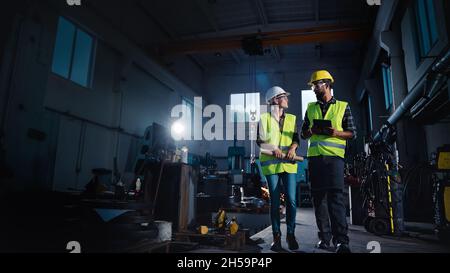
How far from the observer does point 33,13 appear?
3.74 m

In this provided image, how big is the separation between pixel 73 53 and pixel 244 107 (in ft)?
22.1

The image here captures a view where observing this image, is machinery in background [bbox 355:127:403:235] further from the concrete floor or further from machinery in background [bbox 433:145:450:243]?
machinery in background [bbox 433:145:450:243]

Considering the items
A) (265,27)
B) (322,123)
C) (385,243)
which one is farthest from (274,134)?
(265,27)


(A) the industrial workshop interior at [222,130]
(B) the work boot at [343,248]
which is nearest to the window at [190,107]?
(A) the industrial workshop interior at [222,130]

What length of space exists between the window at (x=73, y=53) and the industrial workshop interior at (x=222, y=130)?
0.03 m

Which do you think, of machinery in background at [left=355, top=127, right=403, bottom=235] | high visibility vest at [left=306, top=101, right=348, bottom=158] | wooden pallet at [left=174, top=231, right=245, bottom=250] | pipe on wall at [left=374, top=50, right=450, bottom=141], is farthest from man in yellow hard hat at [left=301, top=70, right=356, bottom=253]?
pipe on wall at [left=374, top=50, right=450, bottom=141]

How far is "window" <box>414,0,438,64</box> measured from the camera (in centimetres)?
393

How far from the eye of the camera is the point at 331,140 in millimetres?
2062

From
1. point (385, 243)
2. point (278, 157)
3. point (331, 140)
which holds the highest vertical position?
point (331, 140)

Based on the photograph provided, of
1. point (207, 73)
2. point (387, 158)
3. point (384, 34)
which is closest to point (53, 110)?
point (387, 158)

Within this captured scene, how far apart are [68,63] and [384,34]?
6556 millimetres

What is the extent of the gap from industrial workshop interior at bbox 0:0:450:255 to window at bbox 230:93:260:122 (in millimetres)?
78

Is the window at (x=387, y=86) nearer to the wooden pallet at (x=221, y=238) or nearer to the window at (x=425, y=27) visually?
the window at (x=425, y=27)

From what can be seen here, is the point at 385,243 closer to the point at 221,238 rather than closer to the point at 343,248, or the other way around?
the point at 343,248
